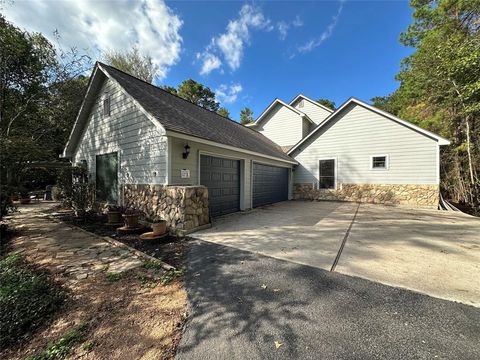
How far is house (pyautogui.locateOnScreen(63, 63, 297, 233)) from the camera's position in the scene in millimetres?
5824

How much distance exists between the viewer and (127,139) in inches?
285

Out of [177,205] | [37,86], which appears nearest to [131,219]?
[177,205]

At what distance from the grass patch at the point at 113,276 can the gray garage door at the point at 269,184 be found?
277 inches

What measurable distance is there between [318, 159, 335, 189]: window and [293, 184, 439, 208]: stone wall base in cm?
33

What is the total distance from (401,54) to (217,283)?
20022mm

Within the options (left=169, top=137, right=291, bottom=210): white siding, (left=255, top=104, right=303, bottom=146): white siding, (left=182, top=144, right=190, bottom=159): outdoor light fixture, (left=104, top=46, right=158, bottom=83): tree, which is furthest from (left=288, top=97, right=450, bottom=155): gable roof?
(left=104, top=46, right=158, bottom=83): tree

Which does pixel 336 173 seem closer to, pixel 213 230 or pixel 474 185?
pixel 474 185

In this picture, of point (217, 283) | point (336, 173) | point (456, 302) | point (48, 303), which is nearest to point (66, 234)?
point (48, 303)

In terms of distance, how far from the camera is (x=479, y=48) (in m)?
9.33

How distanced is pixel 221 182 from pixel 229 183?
0.51 metres

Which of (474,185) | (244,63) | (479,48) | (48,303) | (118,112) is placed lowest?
(48,303)

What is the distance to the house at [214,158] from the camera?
6066mm

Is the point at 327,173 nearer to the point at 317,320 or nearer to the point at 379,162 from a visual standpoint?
the point at 379,162

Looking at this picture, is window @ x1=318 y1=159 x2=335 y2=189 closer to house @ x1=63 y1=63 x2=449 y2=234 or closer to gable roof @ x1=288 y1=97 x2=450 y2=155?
house @ x1=63 y1=63 x2=449 y2=234
